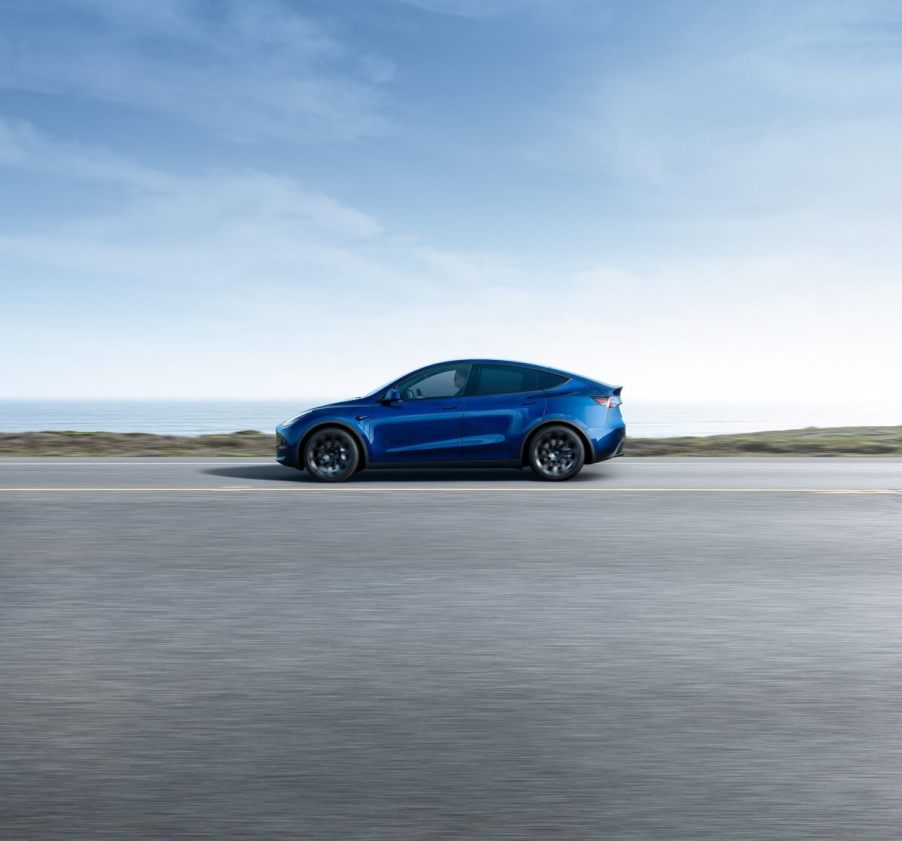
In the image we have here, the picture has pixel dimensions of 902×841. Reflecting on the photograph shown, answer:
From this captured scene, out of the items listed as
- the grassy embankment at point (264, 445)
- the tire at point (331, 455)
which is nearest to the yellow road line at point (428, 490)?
the tire at point (331, 455)

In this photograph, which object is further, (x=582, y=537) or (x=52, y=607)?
(x=582, y=537)

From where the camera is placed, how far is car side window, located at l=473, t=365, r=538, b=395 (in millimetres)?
13594

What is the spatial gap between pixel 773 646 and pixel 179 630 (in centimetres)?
313

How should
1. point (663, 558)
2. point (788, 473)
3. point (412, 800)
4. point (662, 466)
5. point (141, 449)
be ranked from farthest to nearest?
point (141, 449)
point (662, 466)
point (788, 473)
point (663, 558)
point (412, 800)

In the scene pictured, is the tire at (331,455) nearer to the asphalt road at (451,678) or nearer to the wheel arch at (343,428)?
the wheel arch at (343,428)

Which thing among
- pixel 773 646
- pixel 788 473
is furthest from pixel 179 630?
pixel 788 473

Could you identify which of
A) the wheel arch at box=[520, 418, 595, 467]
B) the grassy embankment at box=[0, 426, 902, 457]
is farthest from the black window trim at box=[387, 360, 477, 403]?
the grassy embankment at box=[0, 426, 902, 457]

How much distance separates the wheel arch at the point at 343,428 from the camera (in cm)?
1338

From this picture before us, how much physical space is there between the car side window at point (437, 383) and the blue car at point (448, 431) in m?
0.01

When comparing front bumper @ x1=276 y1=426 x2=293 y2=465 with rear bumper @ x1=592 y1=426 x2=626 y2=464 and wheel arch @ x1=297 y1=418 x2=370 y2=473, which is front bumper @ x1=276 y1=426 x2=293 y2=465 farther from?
rear bumper @ x1=592 y1=426 x2=626 y2=464

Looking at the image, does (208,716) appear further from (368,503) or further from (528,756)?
(368,503)

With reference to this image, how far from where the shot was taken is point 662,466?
15977 millimetres

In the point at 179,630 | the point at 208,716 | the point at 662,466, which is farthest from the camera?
the point at 662,466

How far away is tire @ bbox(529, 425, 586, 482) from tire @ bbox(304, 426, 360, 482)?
7.43 ft
